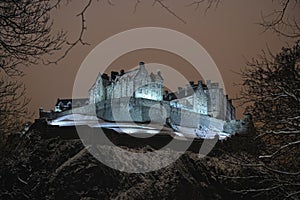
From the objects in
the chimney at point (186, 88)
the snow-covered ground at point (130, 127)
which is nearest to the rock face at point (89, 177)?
the snow-covered ground at point (130, 127)

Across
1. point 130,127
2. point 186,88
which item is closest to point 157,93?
point 186,88

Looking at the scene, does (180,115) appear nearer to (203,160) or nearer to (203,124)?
(203,124)

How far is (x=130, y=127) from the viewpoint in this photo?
135ft

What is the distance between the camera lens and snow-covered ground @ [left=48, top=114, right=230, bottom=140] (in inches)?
1577

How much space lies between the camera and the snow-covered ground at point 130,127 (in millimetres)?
40062

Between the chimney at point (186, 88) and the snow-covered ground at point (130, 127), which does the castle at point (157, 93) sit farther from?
the snow-covered ground at point (130, 127)

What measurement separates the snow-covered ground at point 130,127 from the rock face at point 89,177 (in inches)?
505

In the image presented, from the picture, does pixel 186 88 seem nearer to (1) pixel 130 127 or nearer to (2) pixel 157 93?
(2) pixel 157 93

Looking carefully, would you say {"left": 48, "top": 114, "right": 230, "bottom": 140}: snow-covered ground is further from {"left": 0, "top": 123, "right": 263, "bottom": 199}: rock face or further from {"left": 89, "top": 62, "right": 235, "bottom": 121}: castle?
{"left": 0, "top": 123, "right": 263, "bottom": 199}: rock face

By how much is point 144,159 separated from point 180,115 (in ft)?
82.4

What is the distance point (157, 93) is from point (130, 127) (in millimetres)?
10785

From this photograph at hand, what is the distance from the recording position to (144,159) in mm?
24578

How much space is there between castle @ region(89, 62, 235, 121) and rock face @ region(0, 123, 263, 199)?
2236 centimetres

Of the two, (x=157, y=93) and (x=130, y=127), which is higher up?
(x=157, y=93)
